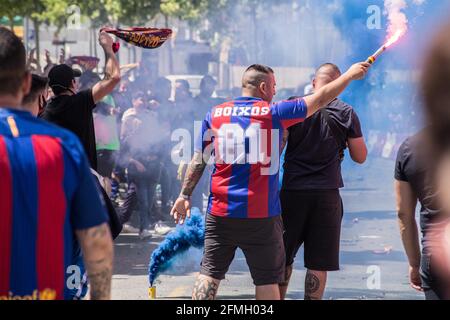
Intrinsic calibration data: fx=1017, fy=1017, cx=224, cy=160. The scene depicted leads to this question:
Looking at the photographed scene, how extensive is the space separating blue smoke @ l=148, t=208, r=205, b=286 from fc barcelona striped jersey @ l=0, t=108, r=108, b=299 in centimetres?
380

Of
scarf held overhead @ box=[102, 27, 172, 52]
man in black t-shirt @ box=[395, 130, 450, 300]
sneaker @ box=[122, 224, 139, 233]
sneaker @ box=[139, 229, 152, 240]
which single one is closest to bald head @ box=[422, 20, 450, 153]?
man in black t-shirt @ box=[395, 130, 450, 300]

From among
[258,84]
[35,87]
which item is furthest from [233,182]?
[35,87]

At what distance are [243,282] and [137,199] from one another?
3.27m

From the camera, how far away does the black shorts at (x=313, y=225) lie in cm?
680

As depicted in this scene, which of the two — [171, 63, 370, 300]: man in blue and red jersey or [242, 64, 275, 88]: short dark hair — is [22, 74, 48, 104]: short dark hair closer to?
[171, 63, 370, 300]: man in blue and red jersey

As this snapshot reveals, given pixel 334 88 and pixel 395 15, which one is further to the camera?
pixel 395 15

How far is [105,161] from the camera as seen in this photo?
461 inches

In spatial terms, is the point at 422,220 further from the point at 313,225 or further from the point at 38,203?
the point at 38,203

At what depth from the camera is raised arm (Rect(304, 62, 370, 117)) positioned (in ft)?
19.3

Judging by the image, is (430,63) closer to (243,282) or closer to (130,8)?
(243,282)

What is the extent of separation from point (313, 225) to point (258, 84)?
44.8 inches

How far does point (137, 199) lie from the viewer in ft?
38.4

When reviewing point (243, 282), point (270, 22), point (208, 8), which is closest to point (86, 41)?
point (208, 8)

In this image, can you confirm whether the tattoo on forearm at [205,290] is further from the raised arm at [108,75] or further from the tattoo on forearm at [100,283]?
the tattoo on forearm at [100,283]
